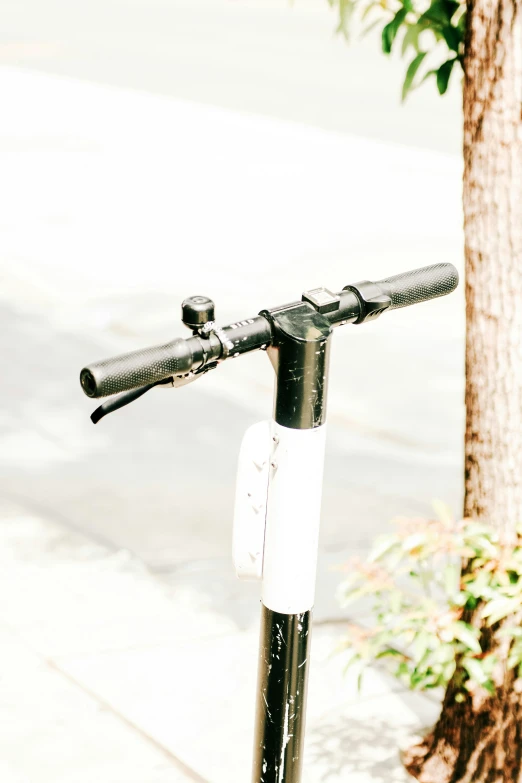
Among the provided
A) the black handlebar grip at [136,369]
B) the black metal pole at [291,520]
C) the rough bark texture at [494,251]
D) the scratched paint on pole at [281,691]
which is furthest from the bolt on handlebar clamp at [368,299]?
the rough bark texture at [494,251]

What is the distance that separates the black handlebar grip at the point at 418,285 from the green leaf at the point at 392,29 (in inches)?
47.8

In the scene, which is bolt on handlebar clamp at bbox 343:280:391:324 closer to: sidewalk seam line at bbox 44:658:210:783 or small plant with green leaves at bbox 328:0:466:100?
small plant with green leaves at bbox 328:0:466:100

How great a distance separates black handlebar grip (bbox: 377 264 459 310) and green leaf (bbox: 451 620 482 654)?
108cm

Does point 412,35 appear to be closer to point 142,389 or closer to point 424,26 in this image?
point 424,26

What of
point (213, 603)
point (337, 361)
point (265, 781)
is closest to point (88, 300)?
point (337, 361)

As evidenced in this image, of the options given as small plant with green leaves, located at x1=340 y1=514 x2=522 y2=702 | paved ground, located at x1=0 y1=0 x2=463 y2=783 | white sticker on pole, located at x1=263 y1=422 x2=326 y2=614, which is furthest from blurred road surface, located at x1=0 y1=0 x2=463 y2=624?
white sticker on pole, located at x1=263 y1=422 x2=326 y2=614

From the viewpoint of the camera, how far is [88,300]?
9258 mm

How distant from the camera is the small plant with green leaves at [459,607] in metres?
3.03

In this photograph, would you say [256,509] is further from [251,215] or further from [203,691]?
[251,215]

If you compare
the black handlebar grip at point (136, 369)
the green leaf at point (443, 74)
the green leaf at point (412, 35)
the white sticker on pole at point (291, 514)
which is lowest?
the white sticker on pole at point (291, 514)

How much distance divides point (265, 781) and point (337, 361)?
596 cm

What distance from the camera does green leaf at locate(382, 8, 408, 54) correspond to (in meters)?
3.37

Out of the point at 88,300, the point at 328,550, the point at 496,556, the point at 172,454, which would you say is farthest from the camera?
the point at 88,300

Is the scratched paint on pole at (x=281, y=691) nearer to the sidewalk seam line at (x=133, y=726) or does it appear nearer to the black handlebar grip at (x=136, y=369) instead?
the black handlebar grip at (x=136, y=369)
